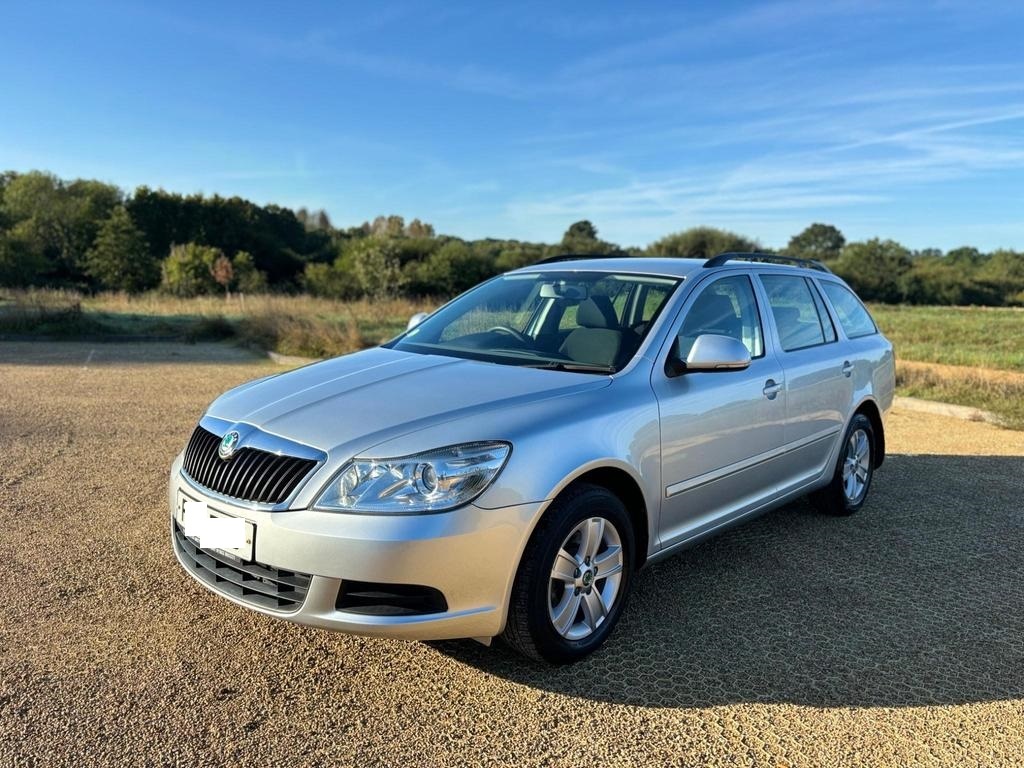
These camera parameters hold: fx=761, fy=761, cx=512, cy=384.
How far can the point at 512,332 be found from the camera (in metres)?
4.18

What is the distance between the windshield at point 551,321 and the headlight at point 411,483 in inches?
38.8

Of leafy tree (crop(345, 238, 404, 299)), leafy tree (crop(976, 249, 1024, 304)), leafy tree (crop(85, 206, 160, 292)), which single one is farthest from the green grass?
leafy tree (crop(85, 206, 160, 292))

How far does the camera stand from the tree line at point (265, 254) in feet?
132

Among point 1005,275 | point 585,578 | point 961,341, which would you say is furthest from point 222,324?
point 1005,275

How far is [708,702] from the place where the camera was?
293cm

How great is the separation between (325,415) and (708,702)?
1.87m

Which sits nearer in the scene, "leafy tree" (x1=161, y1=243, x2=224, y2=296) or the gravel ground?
the gravel ground

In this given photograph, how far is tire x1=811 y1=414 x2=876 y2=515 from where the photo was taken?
17.0 feet

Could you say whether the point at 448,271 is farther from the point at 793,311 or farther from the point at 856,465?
the point at 793,311

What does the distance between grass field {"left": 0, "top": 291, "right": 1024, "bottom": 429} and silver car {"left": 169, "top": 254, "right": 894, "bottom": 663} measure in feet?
21.3

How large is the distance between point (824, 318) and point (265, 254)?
5440 cm

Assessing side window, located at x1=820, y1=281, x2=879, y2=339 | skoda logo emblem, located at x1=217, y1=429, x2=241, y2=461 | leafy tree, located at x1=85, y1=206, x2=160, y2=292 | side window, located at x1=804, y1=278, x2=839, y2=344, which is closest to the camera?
skoda logo emblem, located at x1=217, y1=429, x2=241, y2=461

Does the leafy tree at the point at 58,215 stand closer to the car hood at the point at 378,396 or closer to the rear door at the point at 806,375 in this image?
the car hood at the point at 378,396

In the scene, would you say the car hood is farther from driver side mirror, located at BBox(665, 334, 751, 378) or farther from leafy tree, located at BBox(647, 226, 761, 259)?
leafy tree, located at BBox(647, 226, 761, 259)
